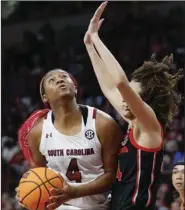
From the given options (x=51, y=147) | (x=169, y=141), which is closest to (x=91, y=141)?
(x=51, y=147)

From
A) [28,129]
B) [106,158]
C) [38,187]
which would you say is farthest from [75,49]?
[38,187]

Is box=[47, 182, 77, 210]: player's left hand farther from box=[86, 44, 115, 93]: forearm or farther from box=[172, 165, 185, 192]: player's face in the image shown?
box=[86, 44, 115, 93]: forearm

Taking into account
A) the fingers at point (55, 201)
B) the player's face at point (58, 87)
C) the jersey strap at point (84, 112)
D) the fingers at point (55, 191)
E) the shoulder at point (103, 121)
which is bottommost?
the fingers at point (55, 201)

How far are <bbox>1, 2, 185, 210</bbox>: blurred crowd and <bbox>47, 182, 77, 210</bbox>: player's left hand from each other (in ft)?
21.7

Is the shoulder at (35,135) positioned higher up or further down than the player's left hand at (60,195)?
higher up

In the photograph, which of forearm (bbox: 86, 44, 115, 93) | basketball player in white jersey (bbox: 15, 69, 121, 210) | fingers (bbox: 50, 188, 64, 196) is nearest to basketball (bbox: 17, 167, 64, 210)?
fingers (bbox: 50, 188, 64, 196)

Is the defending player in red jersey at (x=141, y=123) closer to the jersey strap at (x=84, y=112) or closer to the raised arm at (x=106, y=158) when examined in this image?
the raised arm at (x=106, y=158)

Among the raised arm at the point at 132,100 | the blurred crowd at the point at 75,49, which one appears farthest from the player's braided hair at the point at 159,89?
the blurred crowd at the point at 75,49

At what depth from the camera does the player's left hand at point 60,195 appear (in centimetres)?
366

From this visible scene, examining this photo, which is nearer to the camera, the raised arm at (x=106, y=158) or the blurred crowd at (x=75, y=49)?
the raised arm at (x=106, y=158)

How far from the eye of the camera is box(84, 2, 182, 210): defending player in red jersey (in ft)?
11.5

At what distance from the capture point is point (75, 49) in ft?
39.9

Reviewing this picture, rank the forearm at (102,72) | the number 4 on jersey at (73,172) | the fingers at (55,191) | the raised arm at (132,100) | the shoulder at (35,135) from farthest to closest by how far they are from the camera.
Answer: the forearm at (102,72) → the shoulder at (35,135) → the number 4 on jersey at (73,172) → the fingers at (55,191) → the raised arm at (132,100)

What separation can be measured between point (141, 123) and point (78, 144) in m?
0.57
